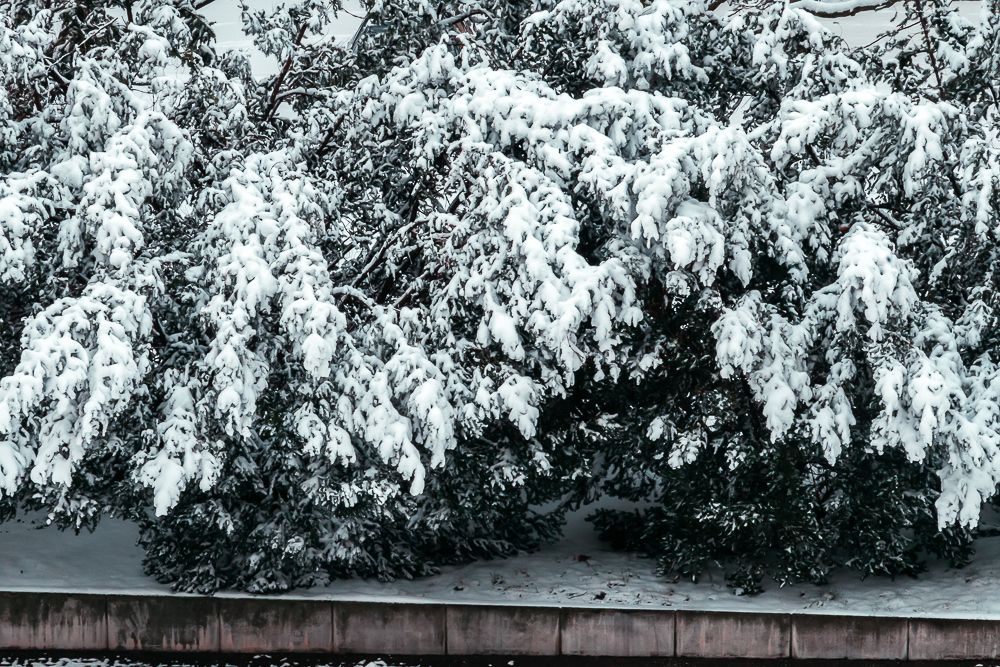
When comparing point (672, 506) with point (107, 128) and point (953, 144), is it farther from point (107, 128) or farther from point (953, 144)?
point (107, 128)

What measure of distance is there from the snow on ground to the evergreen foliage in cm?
21

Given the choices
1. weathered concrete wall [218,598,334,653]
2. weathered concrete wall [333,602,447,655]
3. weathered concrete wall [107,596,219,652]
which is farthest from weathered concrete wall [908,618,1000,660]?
weathered concrete wall [107,596,219,652]

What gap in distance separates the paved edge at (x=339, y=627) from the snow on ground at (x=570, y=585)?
0.59 feet

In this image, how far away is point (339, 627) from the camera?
7430mm

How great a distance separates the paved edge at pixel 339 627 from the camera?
24.1 feet

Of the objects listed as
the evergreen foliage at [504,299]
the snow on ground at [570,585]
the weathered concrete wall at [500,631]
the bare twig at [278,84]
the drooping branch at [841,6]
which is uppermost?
the drooping branch at [841,6]

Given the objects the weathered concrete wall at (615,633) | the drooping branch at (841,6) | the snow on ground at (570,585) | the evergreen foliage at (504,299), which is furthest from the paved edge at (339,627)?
the drooping branch at (841,6)

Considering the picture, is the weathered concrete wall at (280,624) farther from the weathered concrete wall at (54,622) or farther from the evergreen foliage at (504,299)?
the weathered concrete wall at (54,622)

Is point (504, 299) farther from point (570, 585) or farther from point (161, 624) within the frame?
point (161, 624)

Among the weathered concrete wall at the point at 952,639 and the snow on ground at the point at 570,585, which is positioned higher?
the snow on ground at the point at 570,585

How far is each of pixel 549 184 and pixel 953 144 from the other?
310cm

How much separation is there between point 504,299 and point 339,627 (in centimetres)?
275

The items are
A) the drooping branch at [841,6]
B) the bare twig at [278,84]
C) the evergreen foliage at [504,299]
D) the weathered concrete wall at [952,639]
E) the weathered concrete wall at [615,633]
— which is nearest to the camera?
the evergreen foliage at [504,299]

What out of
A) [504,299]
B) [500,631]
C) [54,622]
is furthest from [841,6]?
[54,622]
